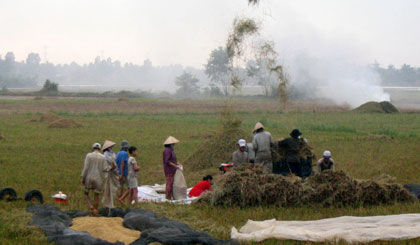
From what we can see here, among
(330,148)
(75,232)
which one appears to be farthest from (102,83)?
(75,232)

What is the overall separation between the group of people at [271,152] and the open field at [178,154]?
231 cm

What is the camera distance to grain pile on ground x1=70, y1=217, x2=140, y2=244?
8.20 meters

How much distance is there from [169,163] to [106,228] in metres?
3.60

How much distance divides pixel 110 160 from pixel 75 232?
360 cm

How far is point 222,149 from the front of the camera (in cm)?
1750

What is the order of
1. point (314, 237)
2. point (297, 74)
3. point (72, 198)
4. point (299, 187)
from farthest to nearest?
point (297, 74)
point (72, 198)
point (299, 187)
point (314, 237)

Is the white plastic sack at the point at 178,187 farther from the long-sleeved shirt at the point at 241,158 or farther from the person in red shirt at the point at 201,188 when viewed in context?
the long-sleeved shirt at the point at 241,158

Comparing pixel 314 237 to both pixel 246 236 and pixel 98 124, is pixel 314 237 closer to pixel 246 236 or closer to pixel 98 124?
pixel 246 236

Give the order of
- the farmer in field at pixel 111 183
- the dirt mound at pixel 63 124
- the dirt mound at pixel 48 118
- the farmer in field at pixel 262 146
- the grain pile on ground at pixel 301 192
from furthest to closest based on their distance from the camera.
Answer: the dirt mound at pixel 48 118
the dirt mound at pixel 63 124
the farmer in field at pixel 262 146
the grain pile on ground at pixel 301 192
the farmer in field at pixel 111 183

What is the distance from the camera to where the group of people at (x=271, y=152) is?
13.0m

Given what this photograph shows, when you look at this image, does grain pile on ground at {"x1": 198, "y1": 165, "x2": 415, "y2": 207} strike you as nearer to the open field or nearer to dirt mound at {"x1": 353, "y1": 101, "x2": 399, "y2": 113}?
the open field

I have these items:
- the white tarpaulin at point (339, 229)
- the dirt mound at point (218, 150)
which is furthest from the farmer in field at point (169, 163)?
the dirt mound at point (218, 150)

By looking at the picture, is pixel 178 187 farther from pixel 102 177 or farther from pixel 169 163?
pixel 102 177

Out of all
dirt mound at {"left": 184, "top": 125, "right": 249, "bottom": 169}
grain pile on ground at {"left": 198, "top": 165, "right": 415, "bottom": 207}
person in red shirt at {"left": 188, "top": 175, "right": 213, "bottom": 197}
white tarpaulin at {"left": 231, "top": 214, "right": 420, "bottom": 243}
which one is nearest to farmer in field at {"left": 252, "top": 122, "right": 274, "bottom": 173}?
person in red shirt at {"left": 188, "top": 175, "right": 213, "bottom": 197}
